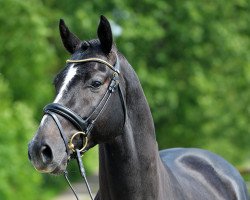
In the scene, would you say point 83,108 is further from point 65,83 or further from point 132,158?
point 132,158

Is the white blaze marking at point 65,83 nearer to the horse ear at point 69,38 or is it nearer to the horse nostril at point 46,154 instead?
the horse nostril at point 46,154

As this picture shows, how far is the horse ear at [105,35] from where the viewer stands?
171 inches

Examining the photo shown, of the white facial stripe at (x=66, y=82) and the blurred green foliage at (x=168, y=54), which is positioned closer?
the white facial stripe at (x=66, y=82)

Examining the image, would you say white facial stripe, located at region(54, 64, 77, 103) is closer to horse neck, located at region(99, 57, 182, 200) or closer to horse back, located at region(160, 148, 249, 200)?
horse neck, located at region(99, 57, 182, 200)

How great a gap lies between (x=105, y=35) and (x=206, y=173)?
7.11 ft

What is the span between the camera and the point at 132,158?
4539 millimetres

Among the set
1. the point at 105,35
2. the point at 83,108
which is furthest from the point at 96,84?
the point at 105,35

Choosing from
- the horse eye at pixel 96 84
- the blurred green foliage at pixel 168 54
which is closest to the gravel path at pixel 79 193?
the blurred green foliage at pixel 168 54

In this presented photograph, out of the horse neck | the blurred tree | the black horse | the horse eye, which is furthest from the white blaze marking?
the blurred tree

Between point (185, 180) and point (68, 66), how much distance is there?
1.56 meters

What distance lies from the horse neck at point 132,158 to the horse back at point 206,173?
0.85 meters

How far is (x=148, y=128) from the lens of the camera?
4621 mm

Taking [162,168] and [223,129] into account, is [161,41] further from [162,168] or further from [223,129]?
[162,168]

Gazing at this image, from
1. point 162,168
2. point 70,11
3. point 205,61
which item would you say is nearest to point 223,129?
point 205,61
